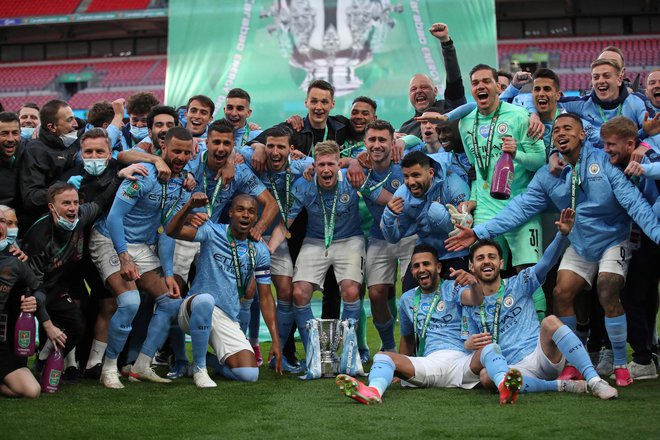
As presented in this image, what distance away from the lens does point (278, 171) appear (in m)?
5.99

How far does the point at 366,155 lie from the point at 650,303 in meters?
2.08

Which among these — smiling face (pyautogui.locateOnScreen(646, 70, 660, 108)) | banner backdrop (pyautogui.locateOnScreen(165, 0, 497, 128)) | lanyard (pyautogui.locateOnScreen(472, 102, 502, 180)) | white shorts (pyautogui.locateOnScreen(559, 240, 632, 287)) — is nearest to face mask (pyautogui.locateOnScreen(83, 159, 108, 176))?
lanyard (pyautogui.locateOnScreen(472, 102, 502, 180))

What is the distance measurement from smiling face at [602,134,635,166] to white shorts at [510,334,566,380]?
3.83 feet

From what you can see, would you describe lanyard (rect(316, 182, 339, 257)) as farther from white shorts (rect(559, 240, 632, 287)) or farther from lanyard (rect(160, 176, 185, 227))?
white shorts (rect(559, 240, 632, 287))

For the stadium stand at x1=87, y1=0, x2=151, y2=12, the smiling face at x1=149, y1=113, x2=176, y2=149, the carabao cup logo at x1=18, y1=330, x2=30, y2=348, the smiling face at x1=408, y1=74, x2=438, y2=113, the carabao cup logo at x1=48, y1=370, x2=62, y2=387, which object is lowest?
the carabao cup logo at x1=48, y1=370, x2=62, y2=387

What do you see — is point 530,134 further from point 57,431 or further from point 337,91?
point 337,91

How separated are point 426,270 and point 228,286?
1267 millimetres

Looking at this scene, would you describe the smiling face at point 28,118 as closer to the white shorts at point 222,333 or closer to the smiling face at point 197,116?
the smiling face at point 197,116

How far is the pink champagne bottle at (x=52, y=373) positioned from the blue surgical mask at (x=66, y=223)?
0.70 metres

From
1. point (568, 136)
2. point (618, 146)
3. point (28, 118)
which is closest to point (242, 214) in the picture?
point (568, 136)

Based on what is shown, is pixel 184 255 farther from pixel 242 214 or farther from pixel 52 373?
pixel 52 373

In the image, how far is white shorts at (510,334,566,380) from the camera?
4633 mm

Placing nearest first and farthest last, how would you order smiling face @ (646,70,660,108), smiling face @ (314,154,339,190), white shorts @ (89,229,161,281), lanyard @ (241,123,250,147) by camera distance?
white shorts @ (89,229,161,281)
smiling face @ (314,154,339,190)
smiling face @ (646,70,660,108)
lanyard @ (241,123,250,147)

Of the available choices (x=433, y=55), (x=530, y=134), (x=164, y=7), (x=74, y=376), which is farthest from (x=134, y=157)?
(x=164, y=7)
